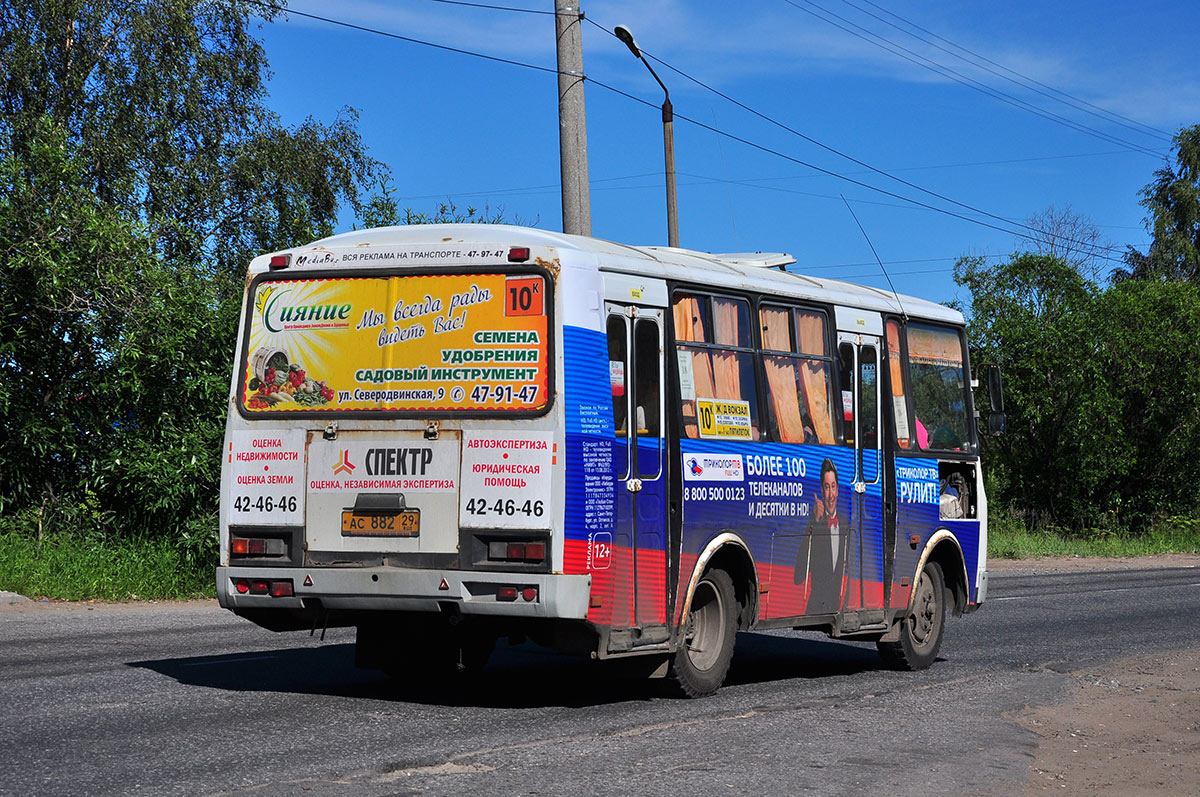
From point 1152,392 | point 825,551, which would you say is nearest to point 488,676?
point 825,551

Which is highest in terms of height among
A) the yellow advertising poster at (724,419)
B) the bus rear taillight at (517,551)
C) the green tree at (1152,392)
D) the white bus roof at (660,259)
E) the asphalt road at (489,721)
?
the green tree at (1152,392)

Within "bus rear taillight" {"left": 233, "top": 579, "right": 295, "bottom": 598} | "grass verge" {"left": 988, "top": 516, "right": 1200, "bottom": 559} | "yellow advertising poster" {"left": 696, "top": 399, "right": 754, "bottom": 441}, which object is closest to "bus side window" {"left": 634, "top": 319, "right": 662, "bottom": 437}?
"yellow advertising poster" {"left": 696, "top": 399, "right": 754, "bottom": 441}

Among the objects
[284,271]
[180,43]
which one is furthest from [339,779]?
[180,43]

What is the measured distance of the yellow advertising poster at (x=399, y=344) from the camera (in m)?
9.45

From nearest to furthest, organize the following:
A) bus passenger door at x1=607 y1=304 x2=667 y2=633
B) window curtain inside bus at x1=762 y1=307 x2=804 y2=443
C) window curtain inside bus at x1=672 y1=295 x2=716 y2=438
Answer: bus passenger door at x1=607 y1=304 x2=667 y2=633 → window curtain inside bus at x1=672 y1=295 x2=716 y2=438 → window curtain inside bus at x1=762 y1=307 x2=804 y2=443

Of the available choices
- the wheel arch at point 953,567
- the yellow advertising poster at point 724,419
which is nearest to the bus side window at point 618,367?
the yellow advertising poster at point 724,419

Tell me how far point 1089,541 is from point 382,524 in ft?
116

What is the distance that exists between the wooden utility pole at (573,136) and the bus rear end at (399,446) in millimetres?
8259

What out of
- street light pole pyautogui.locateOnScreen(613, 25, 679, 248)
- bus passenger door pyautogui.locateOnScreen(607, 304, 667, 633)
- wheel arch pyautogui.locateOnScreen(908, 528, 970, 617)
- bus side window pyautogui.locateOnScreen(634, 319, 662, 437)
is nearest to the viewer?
bus passenger door pyautogui.locateOnScreen(607, 304, 667, 633)

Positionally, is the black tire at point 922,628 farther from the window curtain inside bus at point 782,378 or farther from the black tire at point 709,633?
the black tire at point 709,633

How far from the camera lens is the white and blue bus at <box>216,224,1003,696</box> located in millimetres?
9305

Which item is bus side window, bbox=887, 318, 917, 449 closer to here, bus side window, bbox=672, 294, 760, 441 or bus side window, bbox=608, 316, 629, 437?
bus side window, bbox=672, 294, 760, 441

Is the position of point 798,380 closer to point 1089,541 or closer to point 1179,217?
point 1089,541

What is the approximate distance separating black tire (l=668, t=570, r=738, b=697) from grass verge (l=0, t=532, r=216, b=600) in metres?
10.1
